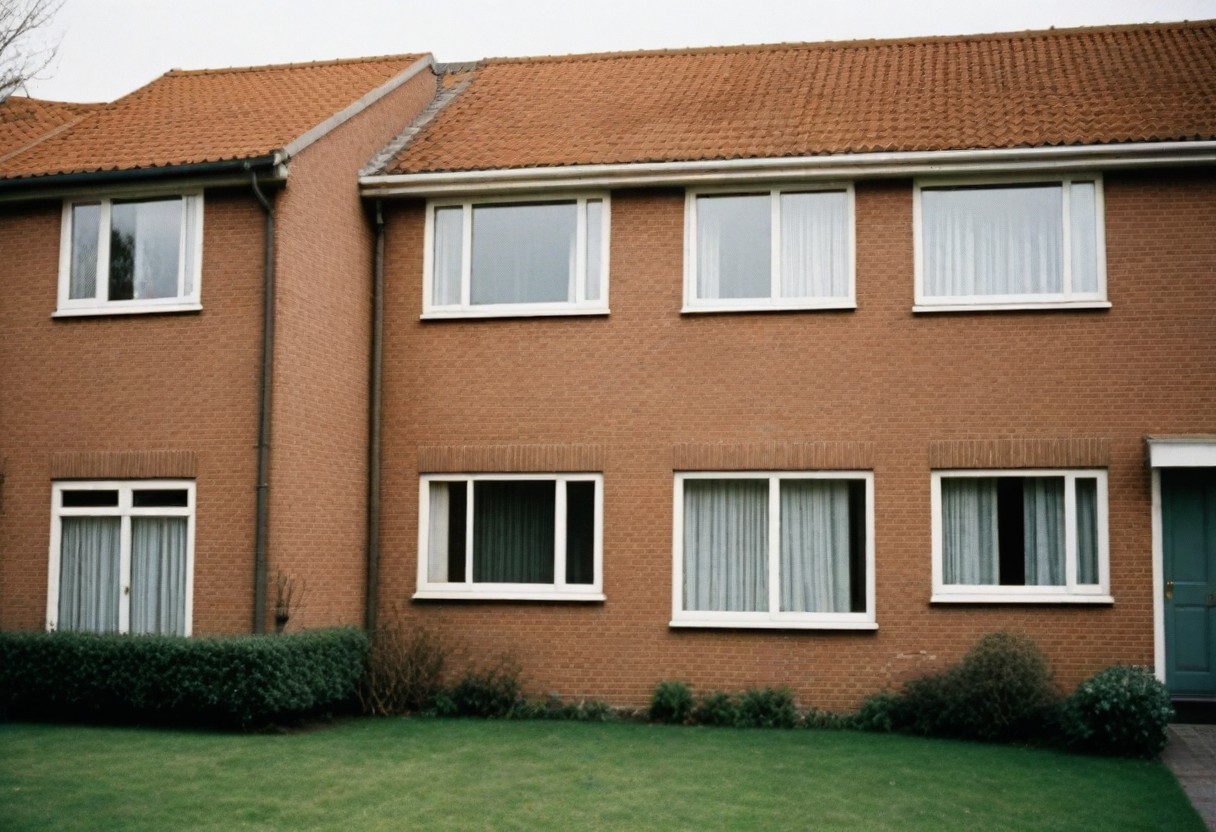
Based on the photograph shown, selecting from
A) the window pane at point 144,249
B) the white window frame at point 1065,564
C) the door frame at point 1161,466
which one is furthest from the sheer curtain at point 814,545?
the window pane at point 144,249

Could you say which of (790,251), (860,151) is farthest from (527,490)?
(860,151)

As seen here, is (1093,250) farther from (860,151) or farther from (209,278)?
(209,278)

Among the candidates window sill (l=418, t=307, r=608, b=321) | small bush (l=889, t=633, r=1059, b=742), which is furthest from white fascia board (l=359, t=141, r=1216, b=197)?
small bush (l=889, t=633, r=1059, b=742)

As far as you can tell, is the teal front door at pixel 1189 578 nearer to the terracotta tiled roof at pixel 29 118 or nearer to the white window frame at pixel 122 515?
the white window frame at pixel 122 515

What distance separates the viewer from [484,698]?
48.6ft

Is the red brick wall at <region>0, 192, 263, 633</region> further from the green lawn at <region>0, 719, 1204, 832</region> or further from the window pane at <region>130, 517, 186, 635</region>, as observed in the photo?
the green lawn at <region>0, 719, 1204, 832</region>

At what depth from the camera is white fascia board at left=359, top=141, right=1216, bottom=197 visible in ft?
47.4

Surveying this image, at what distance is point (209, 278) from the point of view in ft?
47.3

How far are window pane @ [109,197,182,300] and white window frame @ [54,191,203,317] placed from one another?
0.21 ft

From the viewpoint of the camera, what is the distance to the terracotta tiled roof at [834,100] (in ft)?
50.3

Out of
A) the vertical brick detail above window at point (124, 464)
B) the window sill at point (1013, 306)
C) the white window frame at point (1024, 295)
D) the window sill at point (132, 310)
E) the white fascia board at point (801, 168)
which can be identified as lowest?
the vertical brick detail above window at point (124, 464)

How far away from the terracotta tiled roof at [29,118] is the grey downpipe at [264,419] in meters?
5.04

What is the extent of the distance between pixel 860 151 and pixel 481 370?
488cm

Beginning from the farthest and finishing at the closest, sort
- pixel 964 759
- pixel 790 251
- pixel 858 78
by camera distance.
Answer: pixel 858 78 → pixel 790 251 → pixel 964 759
